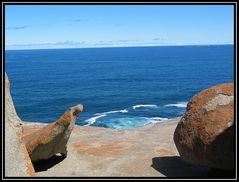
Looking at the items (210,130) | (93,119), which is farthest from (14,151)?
(93,119)

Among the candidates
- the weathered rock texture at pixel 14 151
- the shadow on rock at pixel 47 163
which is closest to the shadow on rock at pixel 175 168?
the shadow on rock at pixel 47 163

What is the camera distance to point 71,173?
637 inches

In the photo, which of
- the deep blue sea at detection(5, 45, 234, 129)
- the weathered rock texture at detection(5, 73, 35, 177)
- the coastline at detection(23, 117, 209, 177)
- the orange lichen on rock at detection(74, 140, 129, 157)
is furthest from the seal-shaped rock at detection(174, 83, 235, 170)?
the deep blue sea at detection(5, 45, 234, 129)

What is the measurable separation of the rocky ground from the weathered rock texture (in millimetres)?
7281

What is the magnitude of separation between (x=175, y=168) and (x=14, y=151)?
9359 millimetres

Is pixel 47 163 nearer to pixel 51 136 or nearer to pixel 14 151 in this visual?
pixel 51 136

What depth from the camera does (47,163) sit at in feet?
58.3

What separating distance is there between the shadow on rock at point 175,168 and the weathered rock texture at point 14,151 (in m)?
8.05

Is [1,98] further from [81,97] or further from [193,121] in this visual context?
[81,97]

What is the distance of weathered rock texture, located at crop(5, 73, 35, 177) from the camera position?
303 inches

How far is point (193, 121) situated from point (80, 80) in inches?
4137

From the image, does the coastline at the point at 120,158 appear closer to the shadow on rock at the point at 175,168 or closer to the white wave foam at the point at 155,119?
the shadow on rock at the point at 175,168

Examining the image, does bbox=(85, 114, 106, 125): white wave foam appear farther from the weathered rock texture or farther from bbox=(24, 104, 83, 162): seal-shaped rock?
the weathered rock texture

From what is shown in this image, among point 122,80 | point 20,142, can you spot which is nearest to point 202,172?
point 20,142
